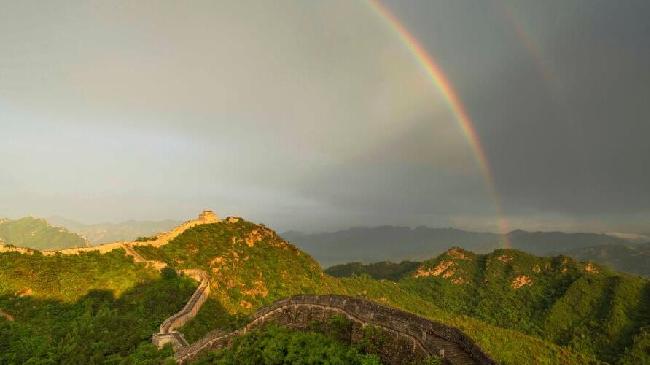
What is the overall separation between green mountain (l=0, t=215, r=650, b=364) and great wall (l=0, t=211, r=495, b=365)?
145 cm

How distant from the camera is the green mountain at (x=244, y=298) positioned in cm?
3306

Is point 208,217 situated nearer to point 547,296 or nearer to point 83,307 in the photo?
point 83,307

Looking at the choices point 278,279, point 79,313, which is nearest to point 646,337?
point 278,279

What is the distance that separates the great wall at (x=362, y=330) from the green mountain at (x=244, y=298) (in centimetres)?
145

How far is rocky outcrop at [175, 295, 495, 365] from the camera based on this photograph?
17062 millimetres

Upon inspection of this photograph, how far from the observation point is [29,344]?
32125mm

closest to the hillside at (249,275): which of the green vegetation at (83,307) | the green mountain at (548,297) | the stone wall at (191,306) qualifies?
the stone wall at (191,306)

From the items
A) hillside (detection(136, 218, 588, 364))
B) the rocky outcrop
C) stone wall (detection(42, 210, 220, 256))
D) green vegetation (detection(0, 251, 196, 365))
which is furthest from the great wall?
stone wall (detection(42, 210, 220, 256))

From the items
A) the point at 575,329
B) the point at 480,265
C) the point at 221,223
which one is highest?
the point at 221,223

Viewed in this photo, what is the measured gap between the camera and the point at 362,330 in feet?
67.9

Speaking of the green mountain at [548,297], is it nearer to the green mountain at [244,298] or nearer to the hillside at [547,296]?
the hillside at [547,296]

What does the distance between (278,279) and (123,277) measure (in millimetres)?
33668

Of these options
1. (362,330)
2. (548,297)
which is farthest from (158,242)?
(548,297)

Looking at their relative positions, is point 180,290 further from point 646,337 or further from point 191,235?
point 646,337
